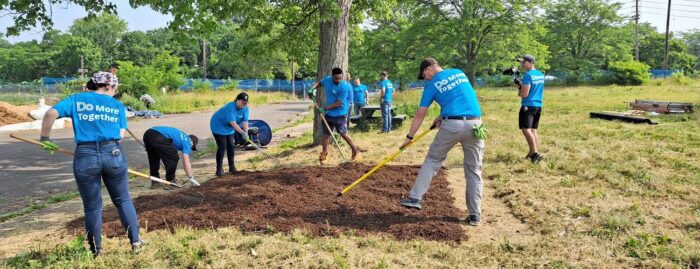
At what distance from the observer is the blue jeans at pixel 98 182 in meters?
3.60

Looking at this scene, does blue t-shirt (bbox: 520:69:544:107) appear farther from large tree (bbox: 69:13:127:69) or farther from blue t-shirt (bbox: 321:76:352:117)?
large tree (bbox: 69:13:127:69)

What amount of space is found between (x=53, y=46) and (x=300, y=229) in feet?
255

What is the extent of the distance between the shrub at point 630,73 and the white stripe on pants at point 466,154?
36.5 m

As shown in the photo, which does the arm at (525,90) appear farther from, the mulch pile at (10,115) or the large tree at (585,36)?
the large tree at (585,36)

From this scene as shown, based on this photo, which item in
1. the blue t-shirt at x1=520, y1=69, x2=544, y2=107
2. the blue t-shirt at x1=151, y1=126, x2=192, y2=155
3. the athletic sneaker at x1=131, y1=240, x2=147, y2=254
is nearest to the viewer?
the athletic sneaker at x1=131, y1=240, x2=147, y2=254

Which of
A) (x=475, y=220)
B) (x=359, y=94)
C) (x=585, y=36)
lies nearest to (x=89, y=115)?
(x=475, y=220)

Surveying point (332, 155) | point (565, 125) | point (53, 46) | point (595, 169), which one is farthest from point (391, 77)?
point (53, 46)

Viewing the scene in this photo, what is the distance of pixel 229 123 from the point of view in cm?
690

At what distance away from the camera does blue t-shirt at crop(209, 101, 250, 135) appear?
6859 mm

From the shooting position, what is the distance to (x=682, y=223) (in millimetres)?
4344

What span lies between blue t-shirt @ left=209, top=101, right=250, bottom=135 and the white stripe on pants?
326 cm

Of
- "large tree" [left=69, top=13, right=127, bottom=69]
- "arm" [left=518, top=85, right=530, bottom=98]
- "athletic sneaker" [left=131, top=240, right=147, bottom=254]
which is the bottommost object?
"athletic sneaker" [left=131, top=240, right=147, bottom=254]

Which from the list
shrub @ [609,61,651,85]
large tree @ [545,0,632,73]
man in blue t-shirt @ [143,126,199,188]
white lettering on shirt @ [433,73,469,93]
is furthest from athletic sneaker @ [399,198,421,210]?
large tree @ [545,0,632,73]

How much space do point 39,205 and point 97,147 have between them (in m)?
3.06
